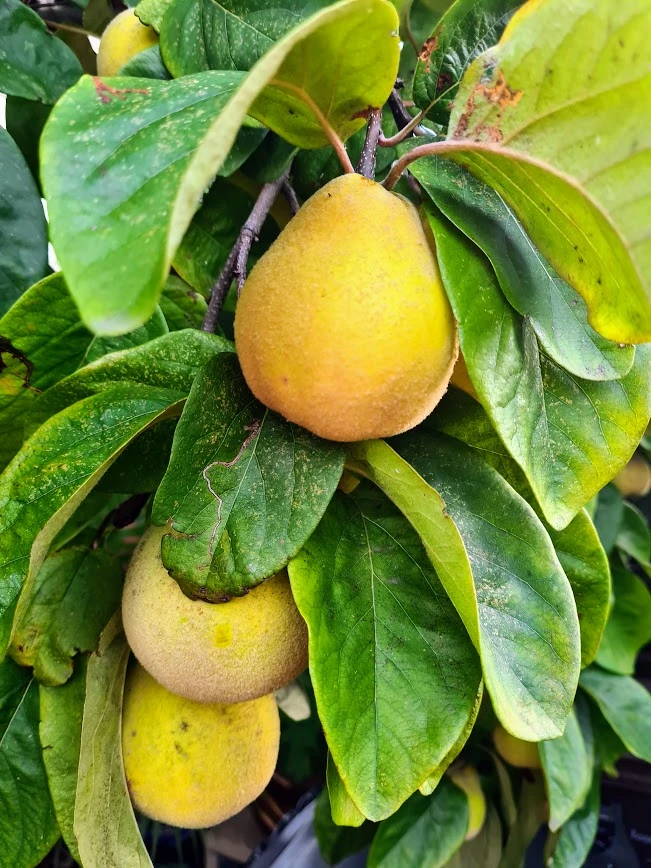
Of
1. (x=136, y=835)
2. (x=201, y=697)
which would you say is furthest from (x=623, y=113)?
(x=136, y=835)

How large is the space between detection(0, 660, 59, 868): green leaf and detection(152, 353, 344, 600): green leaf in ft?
0.85

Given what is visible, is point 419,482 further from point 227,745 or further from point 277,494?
point 227,745

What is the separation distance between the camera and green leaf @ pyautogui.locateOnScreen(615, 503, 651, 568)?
4.25ft

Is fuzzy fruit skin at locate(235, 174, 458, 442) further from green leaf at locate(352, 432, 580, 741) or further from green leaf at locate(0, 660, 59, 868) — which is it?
green leaf at locate(0, 660, 59, 868)

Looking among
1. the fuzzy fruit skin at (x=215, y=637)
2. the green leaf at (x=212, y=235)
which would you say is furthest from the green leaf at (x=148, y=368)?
the green leaf at (x=212, y=235)

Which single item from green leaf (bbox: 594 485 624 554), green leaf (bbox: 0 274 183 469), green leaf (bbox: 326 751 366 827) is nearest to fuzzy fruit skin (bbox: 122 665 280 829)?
green leaf (bbox: 326 751 366 827)

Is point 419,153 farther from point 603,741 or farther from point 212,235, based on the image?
point 603,741

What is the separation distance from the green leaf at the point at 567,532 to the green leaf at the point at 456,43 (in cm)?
22

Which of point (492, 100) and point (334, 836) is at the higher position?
point (492, 100)

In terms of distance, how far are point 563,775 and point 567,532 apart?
0.53 metres

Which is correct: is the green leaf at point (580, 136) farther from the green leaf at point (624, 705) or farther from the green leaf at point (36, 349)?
the green leaf at point (624, 705)

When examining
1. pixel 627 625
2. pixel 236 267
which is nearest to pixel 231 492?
pixel 236 267

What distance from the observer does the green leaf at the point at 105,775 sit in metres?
0.53

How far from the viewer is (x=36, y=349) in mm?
507
